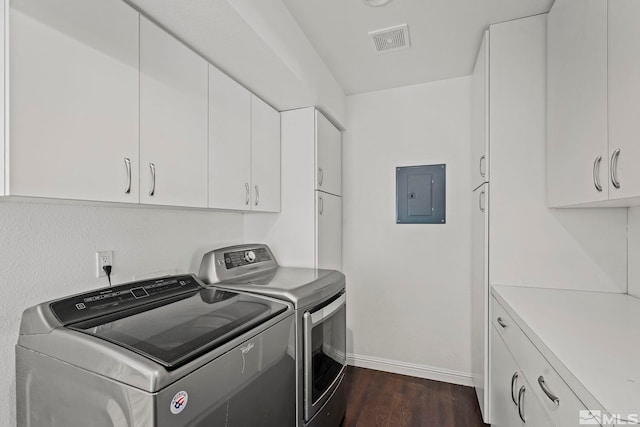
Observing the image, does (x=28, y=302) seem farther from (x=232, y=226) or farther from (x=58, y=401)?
(x=232, y=226)

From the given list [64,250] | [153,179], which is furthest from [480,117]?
[64,250]

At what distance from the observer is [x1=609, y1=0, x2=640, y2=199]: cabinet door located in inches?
40.1

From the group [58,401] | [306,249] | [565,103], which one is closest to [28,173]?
[58,401]

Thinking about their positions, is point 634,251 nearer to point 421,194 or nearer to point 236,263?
point 421,194

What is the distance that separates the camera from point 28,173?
35.0 inches

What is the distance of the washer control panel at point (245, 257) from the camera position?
194cm

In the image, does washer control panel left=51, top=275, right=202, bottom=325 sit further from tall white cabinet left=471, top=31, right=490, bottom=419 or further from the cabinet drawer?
tall white cabinet left=471, top=31, right=490, bottom=419

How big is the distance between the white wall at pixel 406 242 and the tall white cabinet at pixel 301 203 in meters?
0.48

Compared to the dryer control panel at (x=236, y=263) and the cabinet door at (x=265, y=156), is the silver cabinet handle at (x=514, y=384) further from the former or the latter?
the cabinet door at (x=265, y=156)

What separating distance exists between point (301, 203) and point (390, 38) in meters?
1.26

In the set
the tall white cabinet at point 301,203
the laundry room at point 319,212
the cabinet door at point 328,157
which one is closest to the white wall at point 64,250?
the laundry room at point 319,212

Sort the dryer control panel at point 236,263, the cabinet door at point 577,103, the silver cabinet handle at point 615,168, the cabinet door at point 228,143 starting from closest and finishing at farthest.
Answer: the silver cabinet handle at point 615,168, the cabinet door at point 577,103, the cabinet door at point 228,143, the dryer control panel at point 236,263

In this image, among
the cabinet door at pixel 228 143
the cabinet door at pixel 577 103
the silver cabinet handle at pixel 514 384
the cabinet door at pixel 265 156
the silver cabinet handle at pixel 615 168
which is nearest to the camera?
the silver cabinet handle at pixel 615 168

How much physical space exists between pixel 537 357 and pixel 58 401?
1565mm
